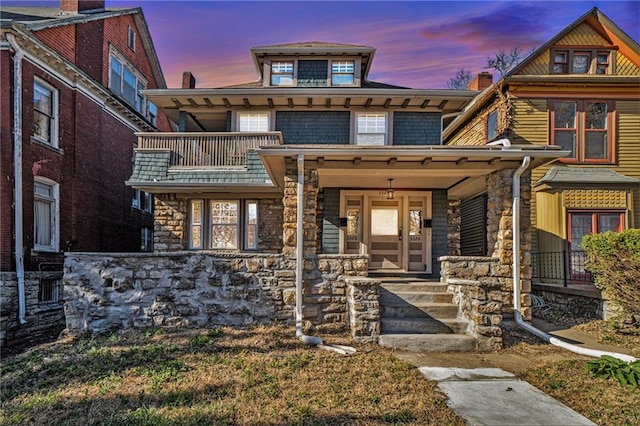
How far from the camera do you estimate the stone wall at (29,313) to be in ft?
28.0

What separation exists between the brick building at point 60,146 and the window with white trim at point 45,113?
0.03 metres

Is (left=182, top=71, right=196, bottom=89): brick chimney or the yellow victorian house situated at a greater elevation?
(left=182, top=71, right=196, bottom=89): brick chimney

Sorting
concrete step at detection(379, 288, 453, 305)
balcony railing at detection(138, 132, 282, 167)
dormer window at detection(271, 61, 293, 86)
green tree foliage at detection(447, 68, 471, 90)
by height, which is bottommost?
concrete step at detection(379, 288, 453, 305)

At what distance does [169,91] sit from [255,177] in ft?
11.6

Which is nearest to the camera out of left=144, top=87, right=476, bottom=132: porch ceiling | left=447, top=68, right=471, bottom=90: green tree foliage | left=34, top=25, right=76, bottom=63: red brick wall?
left=34, top=25, right=76, bottom=63: red brick wall

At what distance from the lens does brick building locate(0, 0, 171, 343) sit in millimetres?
8727

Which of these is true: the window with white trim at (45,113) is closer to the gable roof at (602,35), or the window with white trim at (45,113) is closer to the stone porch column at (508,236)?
the stone porch column at (508,236)

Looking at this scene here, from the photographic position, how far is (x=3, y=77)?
8648 mm

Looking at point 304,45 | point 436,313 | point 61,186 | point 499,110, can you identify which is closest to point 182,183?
point 61,186

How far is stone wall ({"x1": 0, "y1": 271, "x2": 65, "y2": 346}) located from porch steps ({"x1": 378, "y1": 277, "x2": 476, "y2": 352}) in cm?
784

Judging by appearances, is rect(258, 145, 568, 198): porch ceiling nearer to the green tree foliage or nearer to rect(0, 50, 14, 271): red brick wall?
rect(0, 50, 14, 271): red brick wall

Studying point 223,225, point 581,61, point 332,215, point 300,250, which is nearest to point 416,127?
point 332,215

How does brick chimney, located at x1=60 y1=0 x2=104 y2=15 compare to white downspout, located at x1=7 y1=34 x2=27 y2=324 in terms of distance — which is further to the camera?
brick chimney, located at x1=60 y1=0 x2=104 y2=15

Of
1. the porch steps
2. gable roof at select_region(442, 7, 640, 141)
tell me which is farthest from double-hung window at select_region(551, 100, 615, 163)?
the porch steps
